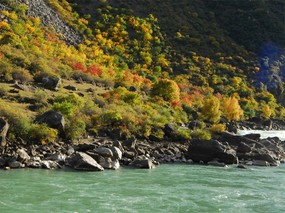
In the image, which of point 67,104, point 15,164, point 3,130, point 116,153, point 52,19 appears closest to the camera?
point 15,164

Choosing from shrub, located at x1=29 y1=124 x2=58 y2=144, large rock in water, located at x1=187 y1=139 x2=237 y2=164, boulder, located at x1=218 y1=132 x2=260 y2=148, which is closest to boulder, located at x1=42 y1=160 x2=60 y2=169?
shrub, located at x1=29 y1=124 x2=58 y2=144

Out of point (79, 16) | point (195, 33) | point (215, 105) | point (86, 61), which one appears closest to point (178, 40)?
point (195, 33)

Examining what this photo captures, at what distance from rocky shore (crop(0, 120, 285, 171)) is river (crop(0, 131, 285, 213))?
1.29 metres

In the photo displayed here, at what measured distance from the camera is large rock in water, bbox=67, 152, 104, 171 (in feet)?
88.9

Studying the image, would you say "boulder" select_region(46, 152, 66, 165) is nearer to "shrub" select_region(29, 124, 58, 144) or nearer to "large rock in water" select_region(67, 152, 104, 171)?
"large rock in water" select_region(67, 152, 104, 171)

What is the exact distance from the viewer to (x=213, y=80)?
319 feet

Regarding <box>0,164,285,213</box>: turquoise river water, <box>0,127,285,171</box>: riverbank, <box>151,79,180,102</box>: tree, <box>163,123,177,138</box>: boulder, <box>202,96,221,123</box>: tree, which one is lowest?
<box>0,164,285,213</box>: turquoise river water

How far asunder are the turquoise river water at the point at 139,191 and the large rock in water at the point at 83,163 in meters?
0.82

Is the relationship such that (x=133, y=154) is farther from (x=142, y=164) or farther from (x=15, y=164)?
(x=15, y=164)

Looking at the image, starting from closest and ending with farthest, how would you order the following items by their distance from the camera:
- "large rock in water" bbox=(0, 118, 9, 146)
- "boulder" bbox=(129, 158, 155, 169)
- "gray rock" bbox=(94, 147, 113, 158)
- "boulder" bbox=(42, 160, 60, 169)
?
"boulder" bbox=(42, 160, 60, 169)
"large rock in water" bbox=(0, 118, 9, 146)
"gray rock" bbox=(94, 147, 113, 158)
"boulder" bbox=(129, 158, 155, 169)

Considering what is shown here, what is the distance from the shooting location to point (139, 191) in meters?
22.3

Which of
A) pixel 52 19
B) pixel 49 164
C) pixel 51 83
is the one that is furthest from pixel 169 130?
pixel 52 19

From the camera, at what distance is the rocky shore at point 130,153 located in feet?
89.9

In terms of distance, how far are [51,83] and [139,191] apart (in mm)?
30853
